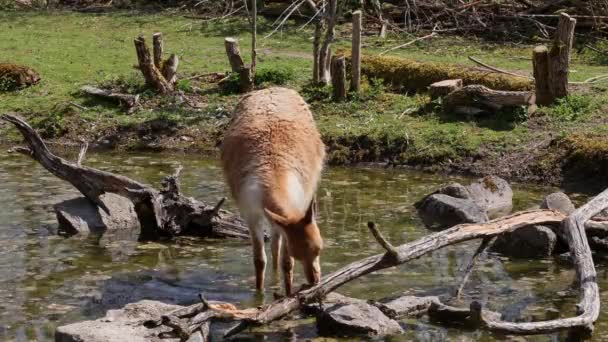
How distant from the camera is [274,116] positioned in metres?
8.93

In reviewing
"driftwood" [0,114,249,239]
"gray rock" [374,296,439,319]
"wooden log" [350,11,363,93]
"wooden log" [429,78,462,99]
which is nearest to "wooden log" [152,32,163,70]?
"wooden log" [350,11,363,93]

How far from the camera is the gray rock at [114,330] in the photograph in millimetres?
7129

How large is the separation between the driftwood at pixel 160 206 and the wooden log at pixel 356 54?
648 centimetres

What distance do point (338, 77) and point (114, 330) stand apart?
9.79m

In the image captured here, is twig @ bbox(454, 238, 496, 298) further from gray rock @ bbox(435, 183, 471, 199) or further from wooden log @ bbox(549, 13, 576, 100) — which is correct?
wooden log @ bbox(549, 13, 576, 100)

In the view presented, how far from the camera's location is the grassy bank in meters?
14.4

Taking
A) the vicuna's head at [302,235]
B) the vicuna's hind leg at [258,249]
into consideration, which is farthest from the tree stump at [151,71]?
the vicuna's head at [302,235]

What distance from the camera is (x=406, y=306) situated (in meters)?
8.27

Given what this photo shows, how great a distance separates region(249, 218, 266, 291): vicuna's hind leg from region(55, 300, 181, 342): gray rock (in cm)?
111

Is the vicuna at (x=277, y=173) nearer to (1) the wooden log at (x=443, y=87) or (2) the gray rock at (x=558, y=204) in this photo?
(2) the gray rock at (x=558, y=204)

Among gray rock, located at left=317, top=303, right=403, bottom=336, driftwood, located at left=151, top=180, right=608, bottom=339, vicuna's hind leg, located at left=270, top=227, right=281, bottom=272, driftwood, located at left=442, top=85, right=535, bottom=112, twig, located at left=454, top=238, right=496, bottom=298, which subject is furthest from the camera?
driftwood, located at left=442, top=85, right=535, bottom=112

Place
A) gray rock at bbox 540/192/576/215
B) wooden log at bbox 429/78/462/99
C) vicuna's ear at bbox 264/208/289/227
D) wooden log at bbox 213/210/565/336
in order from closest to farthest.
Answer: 1. vicuna's ear at bbox 264/208/289/227
2. wooden log at bbox 213/210/565/336
3. gray rock at bbox 540/192/576/215
4. wooden log at bbox 429/78/462/99

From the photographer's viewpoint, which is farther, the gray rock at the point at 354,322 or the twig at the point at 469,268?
the twig at the point at 469,268

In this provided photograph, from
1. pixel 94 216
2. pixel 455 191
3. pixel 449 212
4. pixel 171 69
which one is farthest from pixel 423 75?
pixel 94 216
